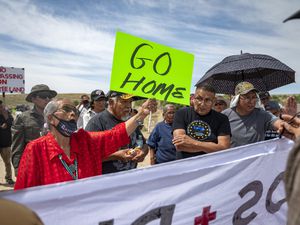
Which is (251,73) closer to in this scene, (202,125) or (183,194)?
(202,125)

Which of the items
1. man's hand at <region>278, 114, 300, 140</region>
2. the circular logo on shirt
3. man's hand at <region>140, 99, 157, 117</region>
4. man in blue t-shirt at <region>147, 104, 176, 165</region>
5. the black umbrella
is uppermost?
the black umbrella

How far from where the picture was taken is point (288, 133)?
3.05 m

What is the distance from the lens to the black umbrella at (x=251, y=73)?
4691mm

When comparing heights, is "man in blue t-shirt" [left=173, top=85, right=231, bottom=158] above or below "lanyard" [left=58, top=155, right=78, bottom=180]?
above

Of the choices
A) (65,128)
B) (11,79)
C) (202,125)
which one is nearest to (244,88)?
(202,125)

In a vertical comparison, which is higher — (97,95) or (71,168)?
(97,95)

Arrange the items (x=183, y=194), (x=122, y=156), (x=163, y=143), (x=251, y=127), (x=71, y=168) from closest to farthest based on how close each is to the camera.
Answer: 1. (x=183, y=194)
2. (x=71, y=168)
3. (x=122, y=156)
4. (x=251, y=127)
5. (x=163, y=143)

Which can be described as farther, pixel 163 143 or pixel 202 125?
pixel 163 143

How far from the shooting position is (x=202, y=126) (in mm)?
3502

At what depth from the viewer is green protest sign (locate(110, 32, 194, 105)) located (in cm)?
291

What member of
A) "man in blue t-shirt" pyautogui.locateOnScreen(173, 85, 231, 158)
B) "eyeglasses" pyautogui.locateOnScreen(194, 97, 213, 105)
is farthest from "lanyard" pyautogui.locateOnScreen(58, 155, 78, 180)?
"eyeglasses" pyautogui.locateOnScreen(194, 97, 213, 105)

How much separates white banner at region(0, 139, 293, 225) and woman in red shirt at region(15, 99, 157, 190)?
0.44m

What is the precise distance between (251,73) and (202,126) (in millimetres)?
2458

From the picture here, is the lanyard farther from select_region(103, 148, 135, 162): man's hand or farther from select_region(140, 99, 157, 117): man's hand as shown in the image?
select_region(140, 99, 157, 117): man's hand
